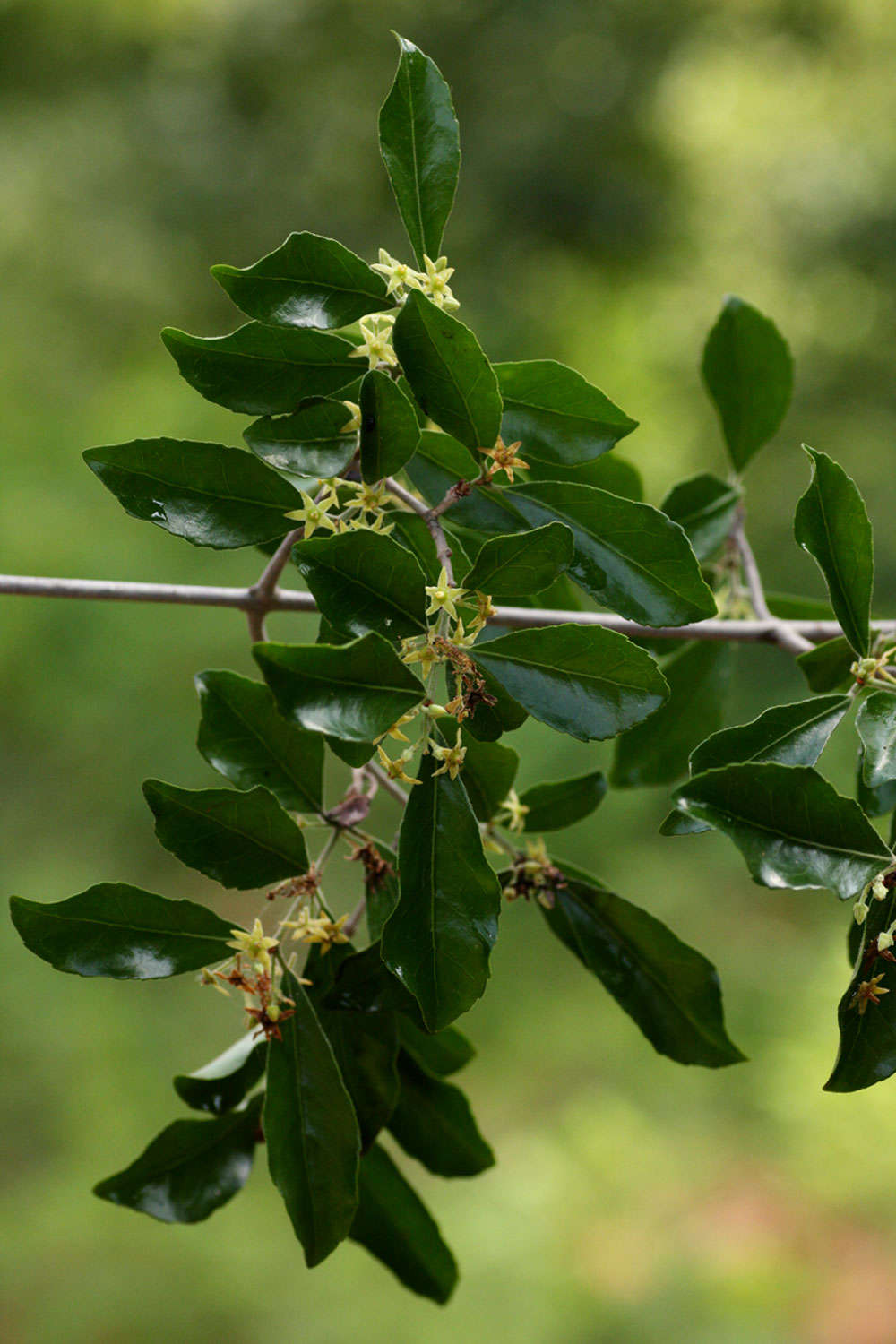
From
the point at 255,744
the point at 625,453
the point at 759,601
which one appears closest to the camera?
the point at 255,744

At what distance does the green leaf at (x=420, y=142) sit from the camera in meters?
0.39

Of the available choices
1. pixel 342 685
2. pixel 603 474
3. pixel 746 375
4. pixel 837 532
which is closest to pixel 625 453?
pixel 746 375

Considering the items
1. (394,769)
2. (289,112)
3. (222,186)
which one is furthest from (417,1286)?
(289,112)

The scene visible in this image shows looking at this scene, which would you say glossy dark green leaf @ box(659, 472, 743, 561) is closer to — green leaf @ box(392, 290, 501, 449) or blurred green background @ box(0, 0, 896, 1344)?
green leaf @ box(392, 290, 501, 449)

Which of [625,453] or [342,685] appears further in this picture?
[625,453]

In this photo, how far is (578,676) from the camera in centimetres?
35

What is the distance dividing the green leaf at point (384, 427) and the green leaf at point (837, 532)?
127mm

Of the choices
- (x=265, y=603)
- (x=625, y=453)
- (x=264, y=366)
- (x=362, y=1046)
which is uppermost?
(x=264, y=366)

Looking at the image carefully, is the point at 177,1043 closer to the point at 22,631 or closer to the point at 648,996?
the point at 22,631

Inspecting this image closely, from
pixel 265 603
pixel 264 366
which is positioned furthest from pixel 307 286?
pixel 265 603

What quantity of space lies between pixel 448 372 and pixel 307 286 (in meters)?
0.06

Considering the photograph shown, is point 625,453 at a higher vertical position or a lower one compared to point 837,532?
lower

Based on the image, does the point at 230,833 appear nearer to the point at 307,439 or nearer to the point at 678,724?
the point at 307,439

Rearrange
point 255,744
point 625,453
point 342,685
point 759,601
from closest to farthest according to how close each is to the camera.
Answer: point 342,685, point 255,744, point 759,601, point 625,453
